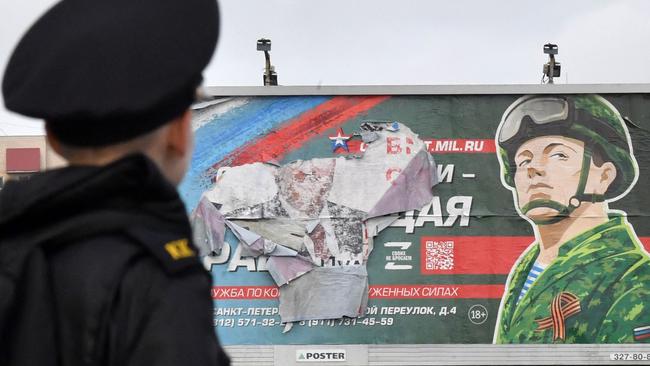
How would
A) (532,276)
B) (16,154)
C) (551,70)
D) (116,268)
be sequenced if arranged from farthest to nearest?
(16,154)
(551,70)
(532,276)
(116,268)

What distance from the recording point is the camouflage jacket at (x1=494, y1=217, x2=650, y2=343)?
9.73 m

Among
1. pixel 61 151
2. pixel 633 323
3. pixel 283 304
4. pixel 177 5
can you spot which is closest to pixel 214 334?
pixel 61 151

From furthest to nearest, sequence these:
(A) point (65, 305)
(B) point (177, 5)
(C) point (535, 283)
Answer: (C) point (535, 283) → (B) point (177, 5) → (A) point (65, 305)

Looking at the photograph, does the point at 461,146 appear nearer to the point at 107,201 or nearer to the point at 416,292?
the point at 416,292

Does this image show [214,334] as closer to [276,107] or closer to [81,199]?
[81,199]

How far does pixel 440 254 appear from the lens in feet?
32.5

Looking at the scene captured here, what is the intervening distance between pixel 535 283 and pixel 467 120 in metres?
1.81

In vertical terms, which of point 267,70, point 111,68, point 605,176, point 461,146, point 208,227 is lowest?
point 208,227

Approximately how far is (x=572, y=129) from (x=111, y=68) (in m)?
9.15

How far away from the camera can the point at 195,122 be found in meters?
10.1

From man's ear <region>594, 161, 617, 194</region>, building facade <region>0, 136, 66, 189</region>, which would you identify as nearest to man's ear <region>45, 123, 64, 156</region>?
building facade <region>0, 136, 66, 189</region>

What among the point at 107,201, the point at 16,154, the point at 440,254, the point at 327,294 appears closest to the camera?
the point at 107,201

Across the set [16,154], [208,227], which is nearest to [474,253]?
[208,227]

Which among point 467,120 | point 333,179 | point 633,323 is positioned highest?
point 467,120
